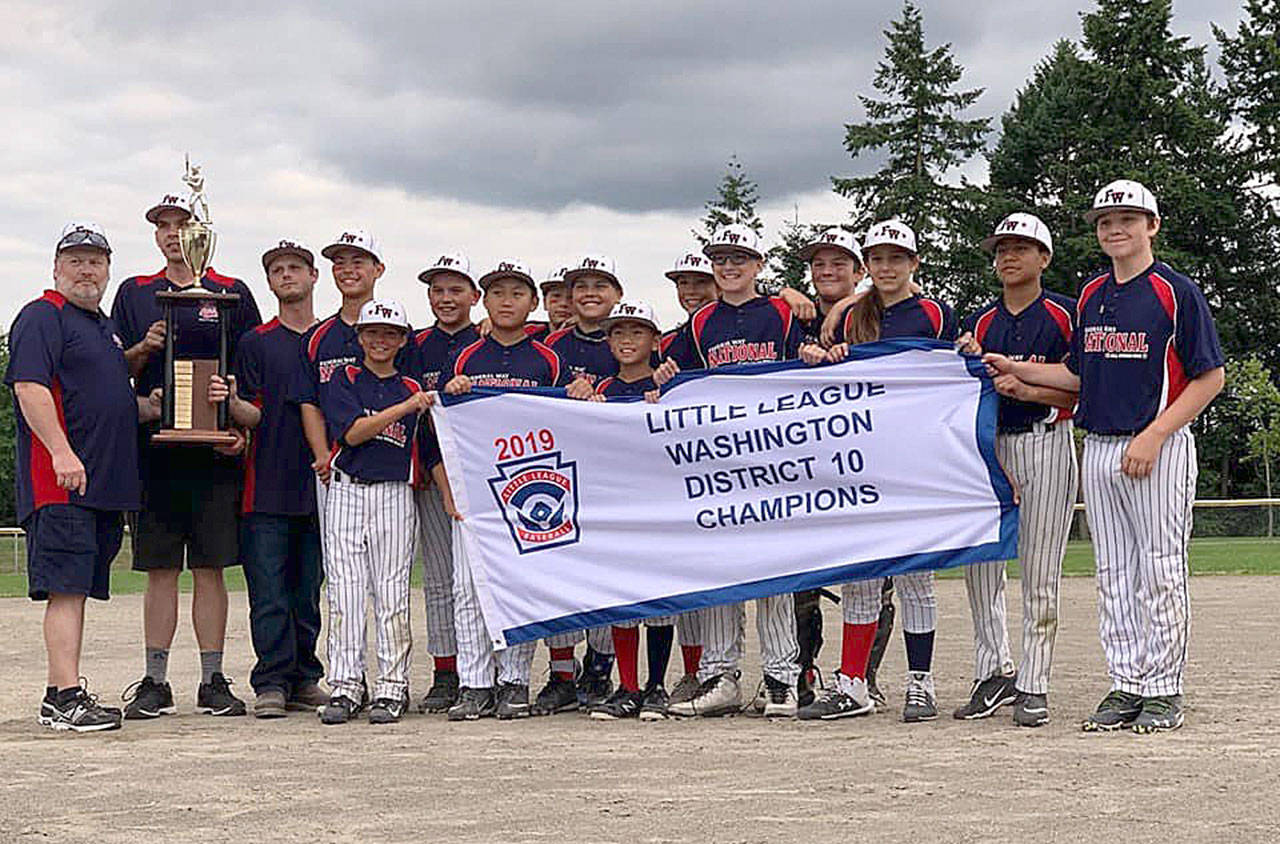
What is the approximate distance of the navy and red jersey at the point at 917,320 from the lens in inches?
325

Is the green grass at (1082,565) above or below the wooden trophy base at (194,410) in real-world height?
below

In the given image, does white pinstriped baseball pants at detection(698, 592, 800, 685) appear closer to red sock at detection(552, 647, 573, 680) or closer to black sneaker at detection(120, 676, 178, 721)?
red sock at detection(552, 647, 573, 680)

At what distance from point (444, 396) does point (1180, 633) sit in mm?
4090

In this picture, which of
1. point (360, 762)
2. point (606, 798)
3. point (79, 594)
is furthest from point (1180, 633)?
point (79, 594)

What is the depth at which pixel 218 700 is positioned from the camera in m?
8.78

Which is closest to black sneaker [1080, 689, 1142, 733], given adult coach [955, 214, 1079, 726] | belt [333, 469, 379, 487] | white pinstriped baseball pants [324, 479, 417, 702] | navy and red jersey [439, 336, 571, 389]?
adult coach [955, 214, 1079, 726]

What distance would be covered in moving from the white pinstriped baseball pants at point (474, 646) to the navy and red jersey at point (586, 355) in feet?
3.92

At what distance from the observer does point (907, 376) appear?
26.7ft

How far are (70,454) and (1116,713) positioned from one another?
5.49 meters

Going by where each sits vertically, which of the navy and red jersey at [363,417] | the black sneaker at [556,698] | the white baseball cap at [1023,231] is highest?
the white baseball cap at [1023,231]

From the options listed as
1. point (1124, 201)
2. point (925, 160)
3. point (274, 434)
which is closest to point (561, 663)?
point (274, 434)

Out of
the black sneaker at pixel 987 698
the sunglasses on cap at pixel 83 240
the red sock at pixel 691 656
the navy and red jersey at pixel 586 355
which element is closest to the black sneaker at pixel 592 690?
the red sock at pixel 691 656

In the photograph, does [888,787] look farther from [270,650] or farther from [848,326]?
[270,650]

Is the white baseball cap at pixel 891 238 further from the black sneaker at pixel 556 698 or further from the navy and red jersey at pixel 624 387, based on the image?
the black sneaker at pixel 556 698
